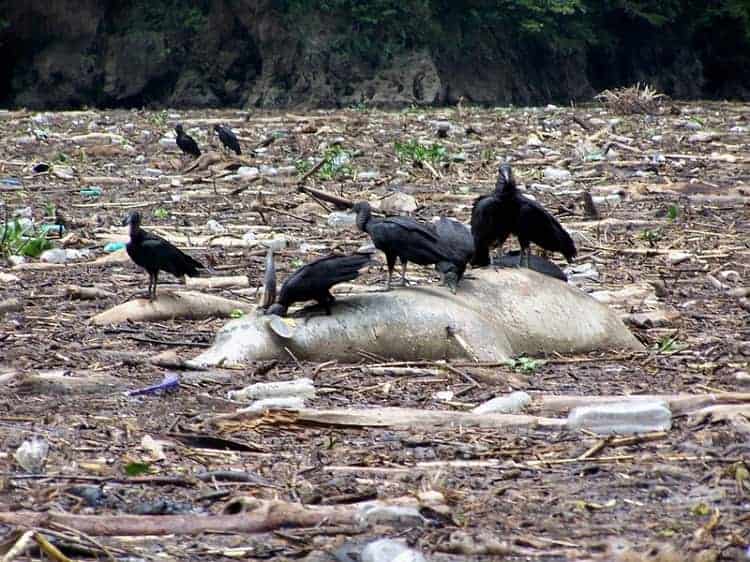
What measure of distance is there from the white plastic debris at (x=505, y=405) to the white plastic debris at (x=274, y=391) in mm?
690

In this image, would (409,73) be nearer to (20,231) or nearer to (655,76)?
(655,76)

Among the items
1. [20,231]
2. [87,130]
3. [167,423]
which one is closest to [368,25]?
[87,130]

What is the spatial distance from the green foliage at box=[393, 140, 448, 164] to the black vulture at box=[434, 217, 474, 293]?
7.98 meters

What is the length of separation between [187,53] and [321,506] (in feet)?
100.0

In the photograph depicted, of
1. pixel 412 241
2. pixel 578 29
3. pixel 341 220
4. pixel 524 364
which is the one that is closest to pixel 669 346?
pixel 524 364

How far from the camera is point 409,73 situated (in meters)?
32.6

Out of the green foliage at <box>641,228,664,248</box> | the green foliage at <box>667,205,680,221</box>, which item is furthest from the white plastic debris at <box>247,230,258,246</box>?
the green foliage at <box>667,205,680,221</box>

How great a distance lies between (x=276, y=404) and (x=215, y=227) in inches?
216

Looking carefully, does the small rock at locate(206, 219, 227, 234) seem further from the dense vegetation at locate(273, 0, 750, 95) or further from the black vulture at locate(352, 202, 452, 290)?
the dense vegetation at locate(273, 0, 750, 95)

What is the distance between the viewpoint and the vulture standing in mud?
6.80m

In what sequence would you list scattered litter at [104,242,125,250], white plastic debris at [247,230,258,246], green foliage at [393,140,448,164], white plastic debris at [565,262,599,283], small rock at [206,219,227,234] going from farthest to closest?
1. green foliage at [393,140,448,164]
2. small rock at [206,219,227,234]
3. white plastic debris at [247,230,258,246]
4. scattered litter at [104,242,125,250]
5. white plastic debris at [565,262,599,283]

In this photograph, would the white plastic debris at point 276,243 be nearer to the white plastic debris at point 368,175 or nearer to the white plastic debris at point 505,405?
the white plastic debris at point 368,175

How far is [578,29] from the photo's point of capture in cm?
3603

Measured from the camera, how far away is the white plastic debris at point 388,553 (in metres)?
3.19
